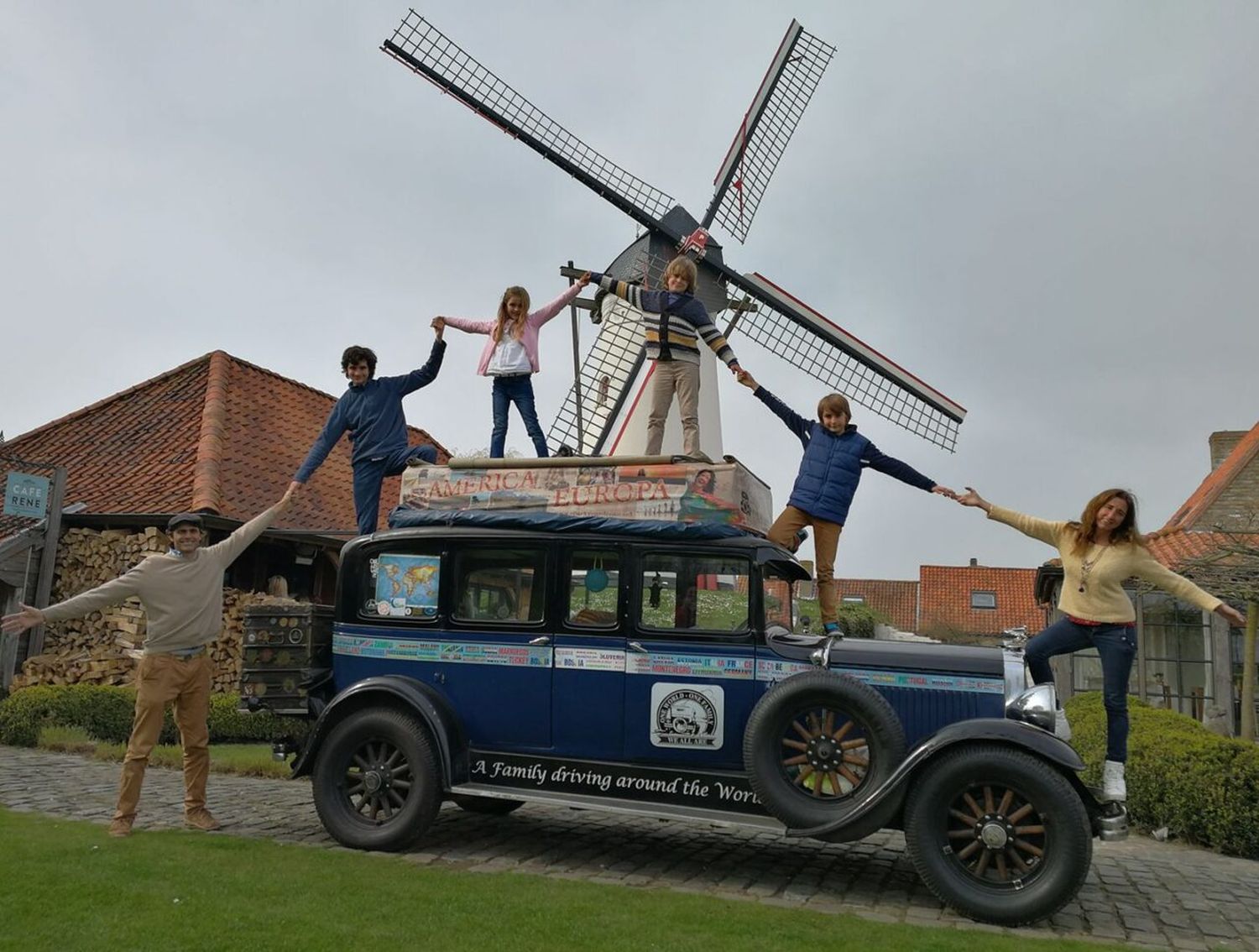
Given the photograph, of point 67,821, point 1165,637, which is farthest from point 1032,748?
point 1165,637

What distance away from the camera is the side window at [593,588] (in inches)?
267

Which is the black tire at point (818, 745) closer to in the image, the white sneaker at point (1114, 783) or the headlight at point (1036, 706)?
the headlight at point (1036, 706)

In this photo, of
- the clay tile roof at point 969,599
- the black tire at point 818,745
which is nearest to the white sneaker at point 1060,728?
the black tire at point 818,745

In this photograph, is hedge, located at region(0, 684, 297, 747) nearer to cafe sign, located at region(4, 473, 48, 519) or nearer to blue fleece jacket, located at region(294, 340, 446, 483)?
cafe sign, located at region(4, 473, 48, 519)

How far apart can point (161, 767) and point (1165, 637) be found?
16601 mm

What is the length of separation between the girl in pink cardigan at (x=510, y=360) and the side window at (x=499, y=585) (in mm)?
2310

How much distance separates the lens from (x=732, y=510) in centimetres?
683

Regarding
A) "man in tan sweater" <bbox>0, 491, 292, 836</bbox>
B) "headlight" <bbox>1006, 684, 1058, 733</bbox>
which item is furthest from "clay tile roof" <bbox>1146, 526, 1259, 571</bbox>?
"man in tan sweater" <bbox>0, 491, 292, 836</bbox>

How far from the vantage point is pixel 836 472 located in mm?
7465

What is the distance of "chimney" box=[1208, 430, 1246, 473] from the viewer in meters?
28.7

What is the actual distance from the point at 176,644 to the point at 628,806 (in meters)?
3.53

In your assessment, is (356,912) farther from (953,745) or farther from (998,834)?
(998,834)

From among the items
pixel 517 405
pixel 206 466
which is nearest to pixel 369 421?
pixel 517 405

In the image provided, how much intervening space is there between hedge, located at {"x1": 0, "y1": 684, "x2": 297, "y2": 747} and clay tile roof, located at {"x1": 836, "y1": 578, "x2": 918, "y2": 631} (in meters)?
34.0
